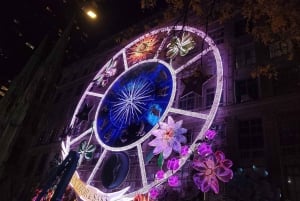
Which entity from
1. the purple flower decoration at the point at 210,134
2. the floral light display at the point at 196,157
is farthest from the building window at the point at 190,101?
the purple flower decoration at the point at 210,134

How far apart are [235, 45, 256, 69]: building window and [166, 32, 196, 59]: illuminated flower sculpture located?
406cm

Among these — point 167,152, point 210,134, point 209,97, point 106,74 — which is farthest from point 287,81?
point 106,74

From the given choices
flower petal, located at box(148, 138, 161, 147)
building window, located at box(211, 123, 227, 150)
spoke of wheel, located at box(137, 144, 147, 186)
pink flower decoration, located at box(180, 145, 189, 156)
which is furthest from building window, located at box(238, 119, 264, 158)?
spoke of wheel, located at box(137, 144, 147, 186)

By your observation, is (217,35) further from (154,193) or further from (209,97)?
(154,193)

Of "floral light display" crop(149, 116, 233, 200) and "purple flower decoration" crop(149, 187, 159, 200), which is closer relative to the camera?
"floral light display" crop(149, 116, 233, 200)

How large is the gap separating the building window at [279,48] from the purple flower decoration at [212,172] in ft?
29.1

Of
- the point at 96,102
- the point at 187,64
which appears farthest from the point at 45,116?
the point at 96,102

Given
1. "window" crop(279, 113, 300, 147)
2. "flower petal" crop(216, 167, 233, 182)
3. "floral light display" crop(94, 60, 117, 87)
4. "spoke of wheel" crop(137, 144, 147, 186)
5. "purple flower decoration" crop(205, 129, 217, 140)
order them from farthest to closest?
"floral light display" crop(94, 60, 117, 87), "spoke of wheel" crop(137, 144, 147, 186), "purple flower decoration" crop(205, 129, 217, 140), "window" crop(279, 113, 300, 147), "flower petal" crop(216, 167, 233, 182)

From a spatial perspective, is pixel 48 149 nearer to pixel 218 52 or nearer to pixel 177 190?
pixel 177 190

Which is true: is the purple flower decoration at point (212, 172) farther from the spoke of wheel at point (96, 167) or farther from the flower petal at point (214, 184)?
the spoke of wheel at point (96, 167)

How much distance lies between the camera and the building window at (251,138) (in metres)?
18.0

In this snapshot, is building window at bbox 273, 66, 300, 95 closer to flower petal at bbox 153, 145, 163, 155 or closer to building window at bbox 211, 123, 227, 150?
building window at bbox 211, 123, 227, 150

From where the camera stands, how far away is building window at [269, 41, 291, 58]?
20241mm

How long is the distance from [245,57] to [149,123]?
358 inches
